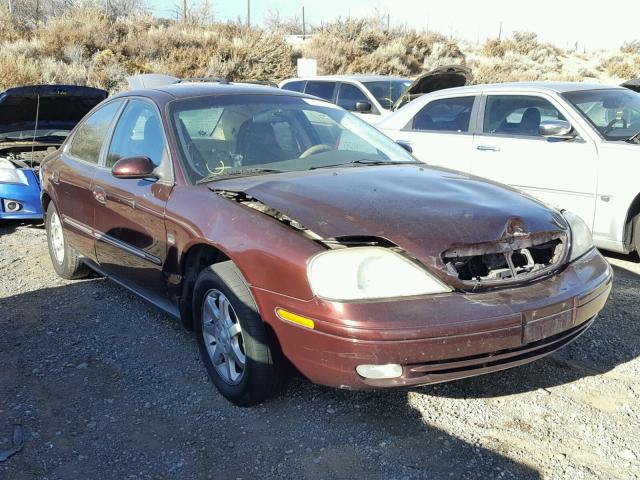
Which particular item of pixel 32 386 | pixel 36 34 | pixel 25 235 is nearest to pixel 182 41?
pixel 36 34

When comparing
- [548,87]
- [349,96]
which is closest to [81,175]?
[548,87]

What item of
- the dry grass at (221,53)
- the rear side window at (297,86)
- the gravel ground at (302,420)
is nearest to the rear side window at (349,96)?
the rear side window at (297,86)

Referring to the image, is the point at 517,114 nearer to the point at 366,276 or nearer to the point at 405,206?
the point at 405,206

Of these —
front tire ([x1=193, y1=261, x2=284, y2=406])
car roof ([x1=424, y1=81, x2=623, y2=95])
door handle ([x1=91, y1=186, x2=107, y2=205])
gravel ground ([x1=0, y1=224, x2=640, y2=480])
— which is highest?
car roof ([x1=424, y1=81, x2=623, y2=95])

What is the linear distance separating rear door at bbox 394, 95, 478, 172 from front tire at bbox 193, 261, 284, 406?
407 cm

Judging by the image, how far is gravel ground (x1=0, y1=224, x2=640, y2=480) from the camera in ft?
9.43

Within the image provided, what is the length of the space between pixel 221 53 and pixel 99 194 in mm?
21231

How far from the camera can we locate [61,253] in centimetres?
568

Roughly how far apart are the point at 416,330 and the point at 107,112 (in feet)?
10.6

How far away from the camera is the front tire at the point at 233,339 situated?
3.15 m

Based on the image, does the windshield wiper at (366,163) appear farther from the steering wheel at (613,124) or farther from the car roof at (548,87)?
the car roof at (548,87)

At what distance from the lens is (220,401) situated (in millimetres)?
3471

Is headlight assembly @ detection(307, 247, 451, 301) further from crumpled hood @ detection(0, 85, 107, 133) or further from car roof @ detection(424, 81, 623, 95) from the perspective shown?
crumpled hood @ detection(0, 85, 107, 133)

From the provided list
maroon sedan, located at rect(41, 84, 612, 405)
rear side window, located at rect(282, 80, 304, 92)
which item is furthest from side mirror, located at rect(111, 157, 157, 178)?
rear side window, located at rect(282, 80, 304, 92)
